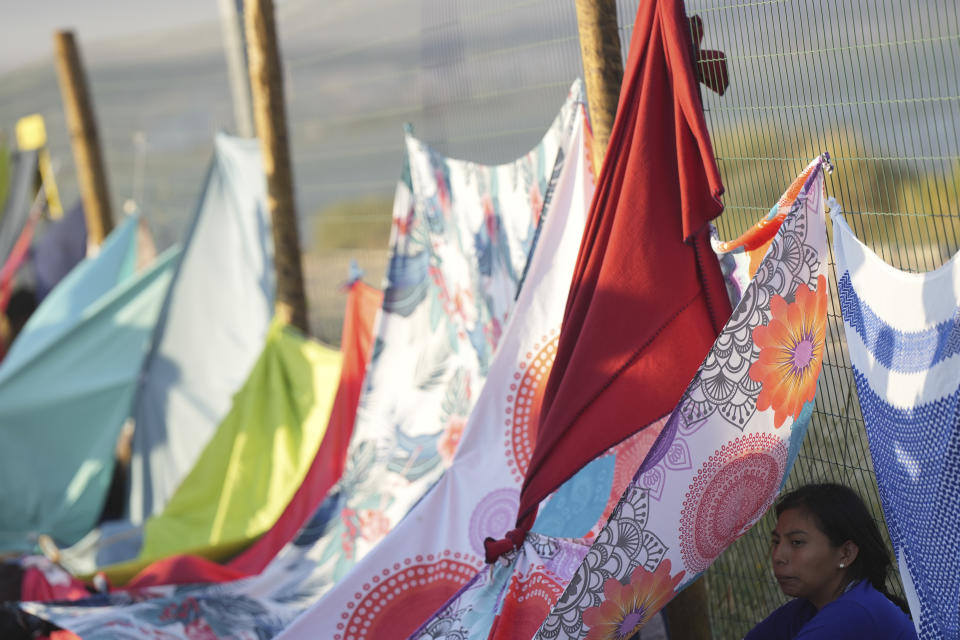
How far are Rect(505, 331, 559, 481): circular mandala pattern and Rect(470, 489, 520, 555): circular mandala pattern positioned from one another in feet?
0.16

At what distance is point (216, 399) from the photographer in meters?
4.04

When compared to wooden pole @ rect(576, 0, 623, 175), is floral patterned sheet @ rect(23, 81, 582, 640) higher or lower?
lower

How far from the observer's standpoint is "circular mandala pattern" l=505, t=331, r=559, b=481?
2.22m

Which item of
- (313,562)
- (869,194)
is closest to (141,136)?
(313,562)

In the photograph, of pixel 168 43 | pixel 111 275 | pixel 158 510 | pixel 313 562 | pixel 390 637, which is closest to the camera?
pixel 390 637

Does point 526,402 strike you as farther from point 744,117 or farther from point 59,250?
point 59,250

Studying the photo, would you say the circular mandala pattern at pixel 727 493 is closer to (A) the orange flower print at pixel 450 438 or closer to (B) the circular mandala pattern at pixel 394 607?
(B) the circular mandala pattern at pixel 394 607

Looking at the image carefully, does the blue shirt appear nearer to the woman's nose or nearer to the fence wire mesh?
the woman's nose

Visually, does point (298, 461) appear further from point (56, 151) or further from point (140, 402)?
point (56, 151)

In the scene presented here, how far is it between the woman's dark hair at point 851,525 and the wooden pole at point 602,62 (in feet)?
2.80

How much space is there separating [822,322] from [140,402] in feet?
9.85

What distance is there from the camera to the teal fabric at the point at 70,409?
389 cm

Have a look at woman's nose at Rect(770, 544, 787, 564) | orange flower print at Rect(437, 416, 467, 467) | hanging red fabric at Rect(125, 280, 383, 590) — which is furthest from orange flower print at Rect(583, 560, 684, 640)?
hanging red fabric at Rect(125, 280, 383, 590)

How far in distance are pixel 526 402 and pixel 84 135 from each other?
381cm
